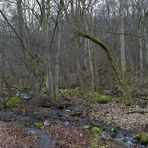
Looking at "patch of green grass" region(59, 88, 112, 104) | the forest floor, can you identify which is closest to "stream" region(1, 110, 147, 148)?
the forest floor

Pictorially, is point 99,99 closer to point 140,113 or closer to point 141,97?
point 141,97

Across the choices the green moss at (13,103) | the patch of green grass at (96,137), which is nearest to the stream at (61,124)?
the patch of green grass at (96,137)

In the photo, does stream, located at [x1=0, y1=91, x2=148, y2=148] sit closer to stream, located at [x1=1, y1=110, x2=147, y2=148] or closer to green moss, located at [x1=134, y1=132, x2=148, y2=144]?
stream, located at [x1=1, y1=110, x2=147, y2=148]

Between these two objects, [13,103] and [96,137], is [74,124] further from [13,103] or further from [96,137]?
[13,103]

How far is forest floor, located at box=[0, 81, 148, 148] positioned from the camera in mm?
13133

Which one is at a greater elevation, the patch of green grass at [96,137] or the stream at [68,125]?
the patch of green grass at [96,137]

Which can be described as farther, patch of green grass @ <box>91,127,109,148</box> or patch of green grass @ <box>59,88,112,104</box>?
patch of green grass @ <box>59,88,112,104</box>

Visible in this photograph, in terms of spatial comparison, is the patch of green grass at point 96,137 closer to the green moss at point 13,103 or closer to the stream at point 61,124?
the stream at point 61,124

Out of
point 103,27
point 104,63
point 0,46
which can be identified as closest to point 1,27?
point 0,46

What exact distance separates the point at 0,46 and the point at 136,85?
13300 mm

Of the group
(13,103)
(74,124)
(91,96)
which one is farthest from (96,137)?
(91,96)

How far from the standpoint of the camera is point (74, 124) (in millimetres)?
18062

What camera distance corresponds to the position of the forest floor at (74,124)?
43.1 feet

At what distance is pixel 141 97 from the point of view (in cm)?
2588
